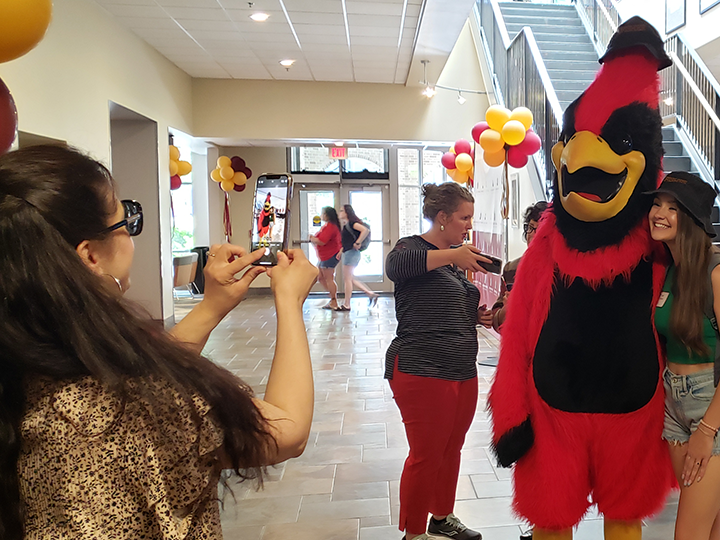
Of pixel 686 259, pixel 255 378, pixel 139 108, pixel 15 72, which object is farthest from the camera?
pixel 139 108

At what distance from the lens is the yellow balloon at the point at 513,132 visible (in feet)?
16.1

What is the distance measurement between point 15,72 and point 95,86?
1.36m

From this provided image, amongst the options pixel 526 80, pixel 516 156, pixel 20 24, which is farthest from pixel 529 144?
pixel 20 24

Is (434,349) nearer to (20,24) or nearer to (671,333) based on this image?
(671,333)

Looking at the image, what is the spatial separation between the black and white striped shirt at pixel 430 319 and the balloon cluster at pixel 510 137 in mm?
3067

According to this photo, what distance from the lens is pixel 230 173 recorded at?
8.13 metres

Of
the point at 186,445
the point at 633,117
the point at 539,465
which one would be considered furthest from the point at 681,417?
the point at 186,445

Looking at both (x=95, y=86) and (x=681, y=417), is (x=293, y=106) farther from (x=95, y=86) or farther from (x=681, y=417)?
(x=681, y=417)

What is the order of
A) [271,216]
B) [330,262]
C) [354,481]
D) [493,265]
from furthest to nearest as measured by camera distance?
[330,262] < [354,481] < [493,265] < [271,216]

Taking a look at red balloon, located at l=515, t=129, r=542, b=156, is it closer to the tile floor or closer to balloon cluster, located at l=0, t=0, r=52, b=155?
the tile floor

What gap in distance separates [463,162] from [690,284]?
5603mm

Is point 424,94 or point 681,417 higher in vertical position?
point 424,94

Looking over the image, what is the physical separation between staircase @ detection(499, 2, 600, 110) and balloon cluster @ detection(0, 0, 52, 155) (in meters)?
5.93

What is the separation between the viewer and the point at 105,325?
0.75 metres
